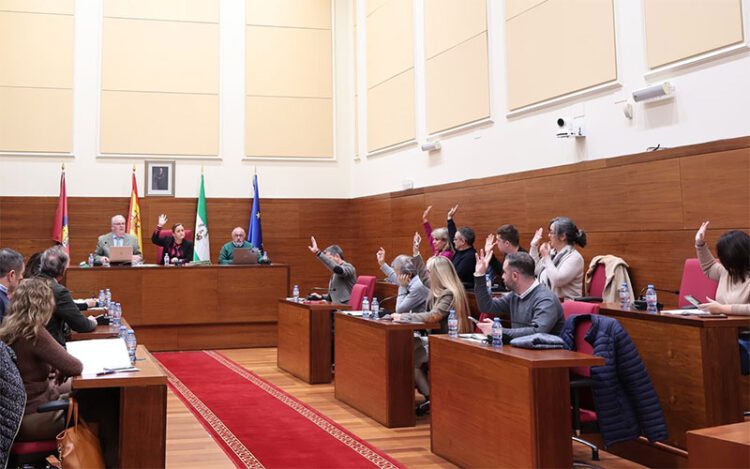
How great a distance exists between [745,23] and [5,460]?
5107 mm

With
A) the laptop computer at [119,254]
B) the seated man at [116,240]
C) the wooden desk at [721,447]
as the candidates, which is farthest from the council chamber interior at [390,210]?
the seated man at [116,240]

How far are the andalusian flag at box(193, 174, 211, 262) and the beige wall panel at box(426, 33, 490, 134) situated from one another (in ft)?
12.2

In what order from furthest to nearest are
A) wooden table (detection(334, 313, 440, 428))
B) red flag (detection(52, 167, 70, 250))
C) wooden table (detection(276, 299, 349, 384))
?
red flag (detection(52, 167, 70, 250)) < wooden table (detection(276, 299, 349, 384)) < wooden table (detection(334, 313, 440, 428))

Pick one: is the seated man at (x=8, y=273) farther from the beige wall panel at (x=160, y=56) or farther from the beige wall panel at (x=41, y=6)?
the beige wall panel at (x=41, y=6)

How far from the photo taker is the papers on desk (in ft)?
11.0

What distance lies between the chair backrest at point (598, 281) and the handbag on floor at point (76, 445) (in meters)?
4.09

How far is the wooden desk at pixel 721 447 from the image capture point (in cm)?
214

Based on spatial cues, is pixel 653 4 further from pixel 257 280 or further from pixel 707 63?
pixel 257 280

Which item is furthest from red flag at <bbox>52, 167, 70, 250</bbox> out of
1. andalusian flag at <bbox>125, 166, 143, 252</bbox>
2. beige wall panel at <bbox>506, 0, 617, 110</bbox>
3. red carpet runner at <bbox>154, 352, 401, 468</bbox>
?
beige wall panel at <bbox>506, 0, 617, 110</bbox>

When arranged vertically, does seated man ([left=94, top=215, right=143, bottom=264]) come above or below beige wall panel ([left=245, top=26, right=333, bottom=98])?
below

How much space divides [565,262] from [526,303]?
155 centimetres

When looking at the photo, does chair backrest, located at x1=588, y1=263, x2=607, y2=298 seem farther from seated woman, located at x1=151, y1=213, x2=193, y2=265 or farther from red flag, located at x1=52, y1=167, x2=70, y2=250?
red flag, located at x1=52, y1=167, x2=70, y2=250

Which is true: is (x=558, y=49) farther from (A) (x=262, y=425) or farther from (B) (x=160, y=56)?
(B) (x=160, y=56)

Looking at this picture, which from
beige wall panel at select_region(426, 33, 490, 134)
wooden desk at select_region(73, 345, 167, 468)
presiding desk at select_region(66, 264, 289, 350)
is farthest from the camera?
presiding desk at select_region(66, 264, 289, 350)
